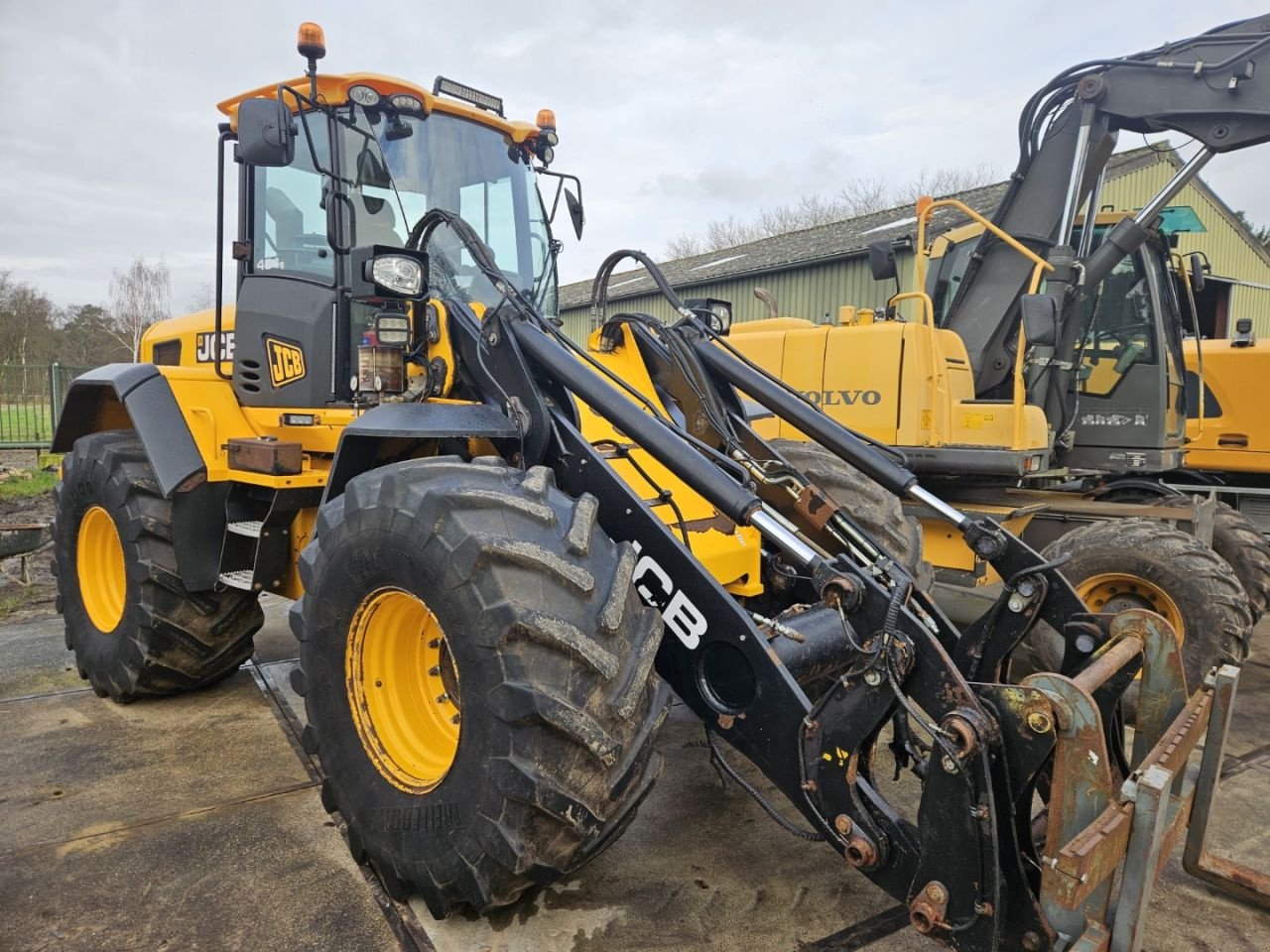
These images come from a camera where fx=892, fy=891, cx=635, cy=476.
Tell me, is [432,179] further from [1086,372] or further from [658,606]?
[1086,372]

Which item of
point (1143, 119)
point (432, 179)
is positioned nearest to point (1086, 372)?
point (1143, 119)

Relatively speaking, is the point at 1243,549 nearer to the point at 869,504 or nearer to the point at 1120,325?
the point at 1120,325

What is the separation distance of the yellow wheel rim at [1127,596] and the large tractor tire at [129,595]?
179 inches

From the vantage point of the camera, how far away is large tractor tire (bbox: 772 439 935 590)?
390 centimetres

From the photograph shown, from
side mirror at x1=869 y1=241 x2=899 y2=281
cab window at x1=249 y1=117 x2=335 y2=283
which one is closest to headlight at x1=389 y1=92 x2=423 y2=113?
cab window at x1=249 y1=117 x2=335 y2=283

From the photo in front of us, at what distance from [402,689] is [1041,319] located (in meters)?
4.37

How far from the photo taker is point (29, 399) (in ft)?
50.5

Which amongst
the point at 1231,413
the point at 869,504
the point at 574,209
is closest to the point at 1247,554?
the point at 1231,413

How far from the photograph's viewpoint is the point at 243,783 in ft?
12.1

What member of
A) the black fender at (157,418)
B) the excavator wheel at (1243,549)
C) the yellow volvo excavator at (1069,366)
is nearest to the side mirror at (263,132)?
the black fender at (157,418)

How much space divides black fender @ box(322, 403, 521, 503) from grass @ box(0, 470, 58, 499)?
844cm

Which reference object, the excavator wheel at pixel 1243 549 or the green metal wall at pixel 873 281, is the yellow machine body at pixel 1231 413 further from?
the green metal wall at pixel 873 281

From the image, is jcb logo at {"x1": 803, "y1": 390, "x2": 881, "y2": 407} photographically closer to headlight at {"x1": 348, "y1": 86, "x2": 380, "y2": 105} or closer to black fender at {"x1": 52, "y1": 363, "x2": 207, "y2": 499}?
headlight at {"x1": 348, "y1": 86, "x2": 380, "y2": 105}

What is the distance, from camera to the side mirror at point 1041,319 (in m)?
5.38
